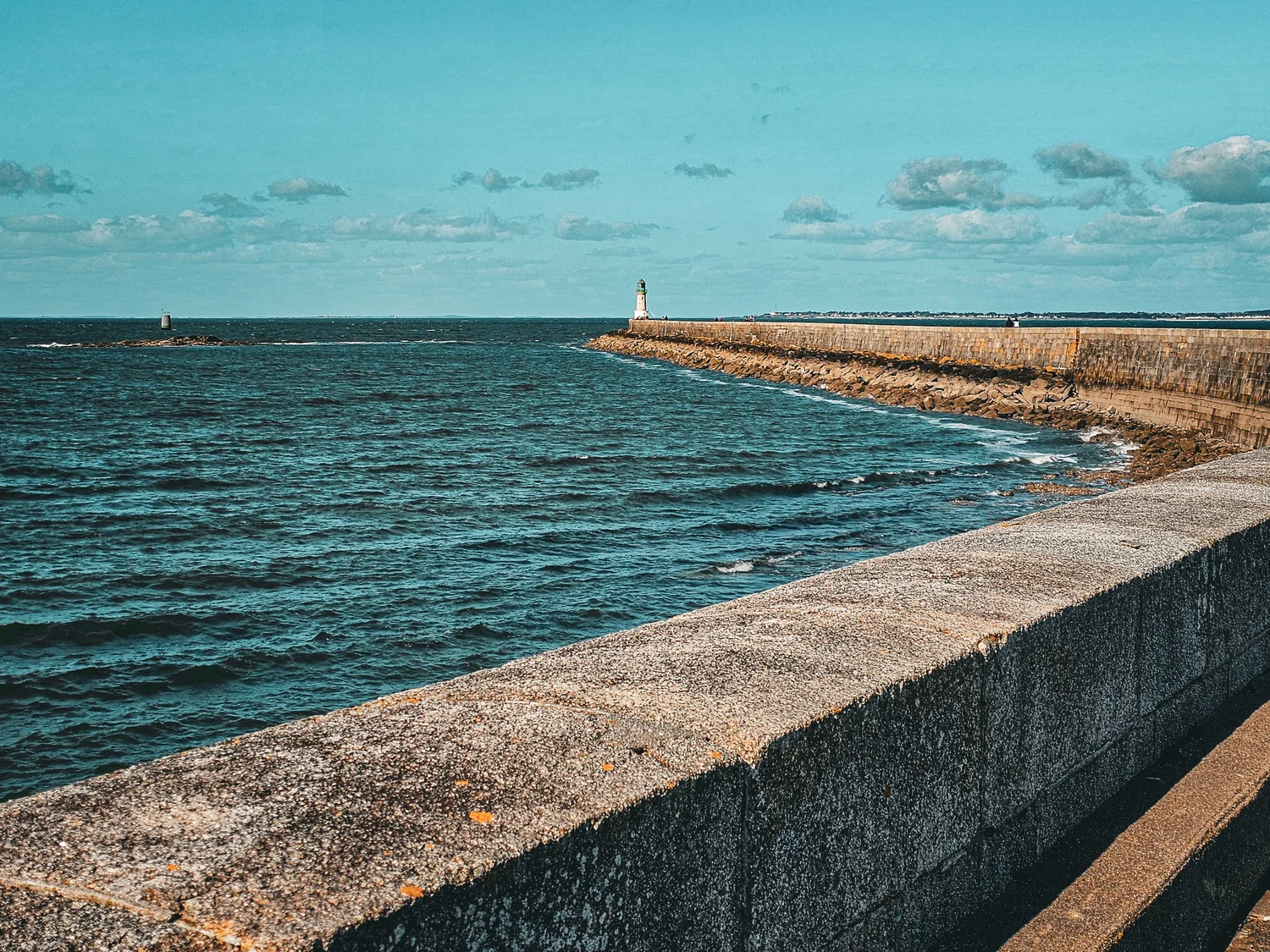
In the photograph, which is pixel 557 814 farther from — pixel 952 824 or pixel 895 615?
pixel 895 615

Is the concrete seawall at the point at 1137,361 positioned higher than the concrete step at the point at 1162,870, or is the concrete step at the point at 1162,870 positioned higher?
the concrete seawall at the point at 1137,361

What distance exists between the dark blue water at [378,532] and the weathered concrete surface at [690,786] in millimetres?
5831

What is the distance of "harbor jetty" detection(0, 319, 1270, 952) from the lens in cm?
137

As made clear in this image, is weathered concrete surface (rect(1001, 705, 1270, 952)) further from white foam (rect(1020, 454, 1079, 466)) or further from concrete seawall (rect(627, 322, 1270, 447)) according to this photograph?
white foam (rect(1020, 454, 1079, 466))

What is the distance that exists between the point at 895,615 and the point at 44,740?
22.1 ft

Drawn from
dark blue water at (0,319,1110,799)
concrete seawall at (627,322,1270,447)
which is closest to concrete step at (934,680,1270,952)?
dark blue water at (0,319,1110,799)

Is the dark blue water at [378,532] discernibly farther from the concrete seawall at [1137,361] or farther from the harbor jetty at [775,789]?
the harbor jetty at [775,789]

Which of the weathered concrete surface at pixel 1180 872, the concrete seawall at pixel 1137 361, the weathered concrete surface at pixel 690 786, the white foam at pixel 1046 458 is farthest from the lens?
the white foam at pixel 1046 458

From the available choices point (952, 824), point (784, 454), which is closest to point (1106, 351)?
point (784, 454)

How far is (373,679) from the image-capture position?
27.4 ft

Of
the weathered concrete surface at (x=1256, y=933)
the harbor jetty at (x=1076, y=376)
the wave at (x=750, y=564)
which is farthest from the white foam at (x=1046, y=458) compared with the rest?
the weathered concrete surface at (x=1256, y=933)

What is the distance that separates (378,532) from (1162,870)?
478 inches

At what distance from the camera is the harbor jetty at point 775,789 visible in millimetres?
1372

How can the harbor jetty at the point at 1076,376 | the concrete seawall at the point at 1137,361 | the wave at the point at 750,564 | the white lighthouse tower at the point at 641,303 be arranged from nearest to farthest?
1. the wave at the point at 750,564
2. the harbor jetty at the point at 1076,376
3. the concrete seawall at the point at 1137,361
4. the white lighthouse tower at the point at 641,303
